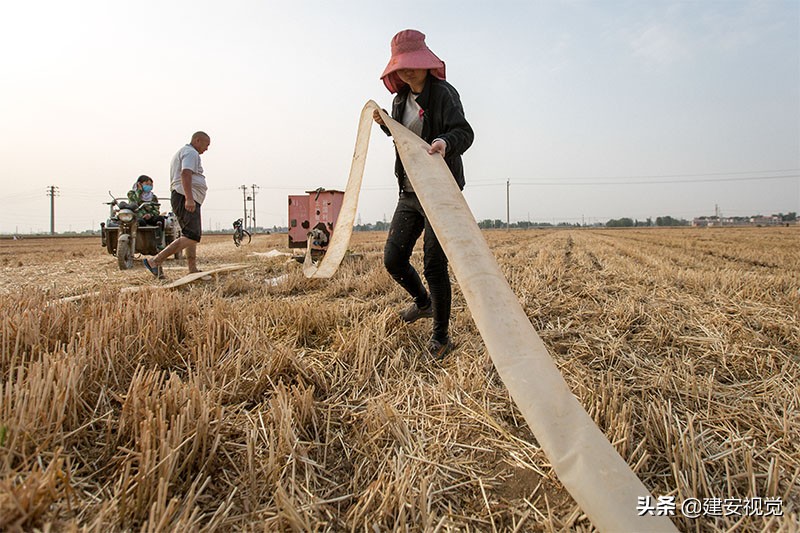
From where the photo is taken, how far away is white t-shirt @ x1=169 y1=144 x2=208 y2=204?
4844mm

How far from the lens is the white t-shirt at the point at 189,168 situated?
484 centimetres

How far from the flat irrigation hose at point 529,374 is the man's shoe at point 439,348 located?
99cm

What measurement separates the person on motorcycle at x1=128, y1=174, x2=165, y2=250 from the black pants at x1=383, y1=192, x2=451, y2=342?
22.4 feet

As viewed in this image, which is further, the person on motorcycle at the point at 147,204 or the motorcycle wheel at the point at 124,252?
the person on motorcycle at the point at 147,204

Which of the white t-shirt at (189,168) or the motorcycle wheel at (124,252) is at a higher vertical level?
the white t-shirt at (189,168)

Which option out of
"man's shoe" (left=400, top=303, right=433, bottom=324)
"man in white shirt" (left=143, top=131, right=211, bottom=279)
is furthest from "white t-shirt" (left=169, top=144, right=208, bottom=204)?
"man's shoe" (left=400, top=303, right=433, bottom=324)

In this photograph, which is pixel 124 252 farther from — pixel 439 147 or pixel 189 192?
pixel 439 147

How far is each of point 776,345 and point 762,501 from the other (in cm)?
179

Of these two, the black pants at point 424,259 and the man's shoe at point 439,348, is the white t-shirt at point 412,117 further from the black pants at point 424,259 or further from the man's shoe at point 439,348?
the man's shoe at point 439,348

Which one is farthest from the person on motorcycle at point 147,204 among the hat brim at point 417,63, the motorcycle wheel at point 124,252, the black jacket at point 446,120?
the black jacket at point 446,120

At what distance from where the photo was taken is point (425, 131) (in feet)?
7.43

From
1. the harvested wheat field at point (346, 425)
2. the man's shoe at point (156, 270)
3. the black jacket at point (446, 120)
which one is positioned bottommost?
the harvested wheat field at point (346, 425)

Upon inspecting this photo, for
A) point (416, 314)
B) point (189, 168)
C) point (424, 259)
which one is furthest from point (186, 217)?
point (424, 259)

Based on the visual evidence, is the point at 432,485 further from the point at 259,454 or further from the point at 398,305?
the point at 398,305
